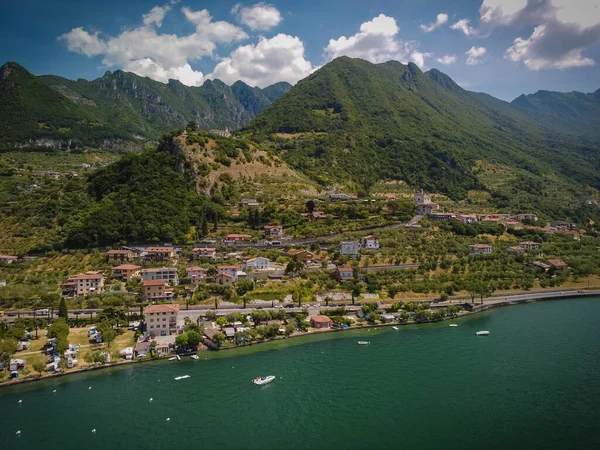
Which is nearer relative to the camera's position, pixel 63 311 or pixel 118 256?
pixel 63 311

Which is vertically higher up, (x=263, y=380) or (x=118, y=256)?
(x=118, y=256)

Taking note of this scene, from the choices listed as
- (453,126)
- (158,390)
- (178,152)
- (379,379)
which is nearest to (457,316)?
(379,379)

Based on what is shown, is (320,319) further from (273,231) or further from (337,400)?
(273,231)

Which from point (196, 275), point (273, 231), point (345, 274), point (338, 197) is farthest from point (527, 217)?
point (196, 275)

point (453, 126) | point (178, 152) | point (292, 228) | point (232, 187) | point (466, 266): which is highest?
point (453, 126)

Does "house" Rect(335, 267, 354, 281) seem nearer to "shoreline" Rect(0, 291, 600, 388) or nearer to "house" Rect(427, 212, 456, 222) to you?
"shoreline" Rect(0, 291, 600, 388)

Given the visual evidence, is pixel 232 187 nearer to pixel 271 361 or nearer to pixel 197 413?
pixel 271 361

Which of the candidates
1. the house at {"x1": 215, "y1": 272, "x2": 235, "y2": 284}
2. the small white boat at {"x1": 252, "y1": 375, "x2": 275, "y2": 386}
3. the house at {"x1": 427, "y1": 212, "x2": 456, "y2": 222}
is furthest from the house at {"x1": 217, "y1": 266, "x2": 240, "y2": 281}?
the house at {"x1": 427, "y1": 212, "x2": 456, "y2": 222}
